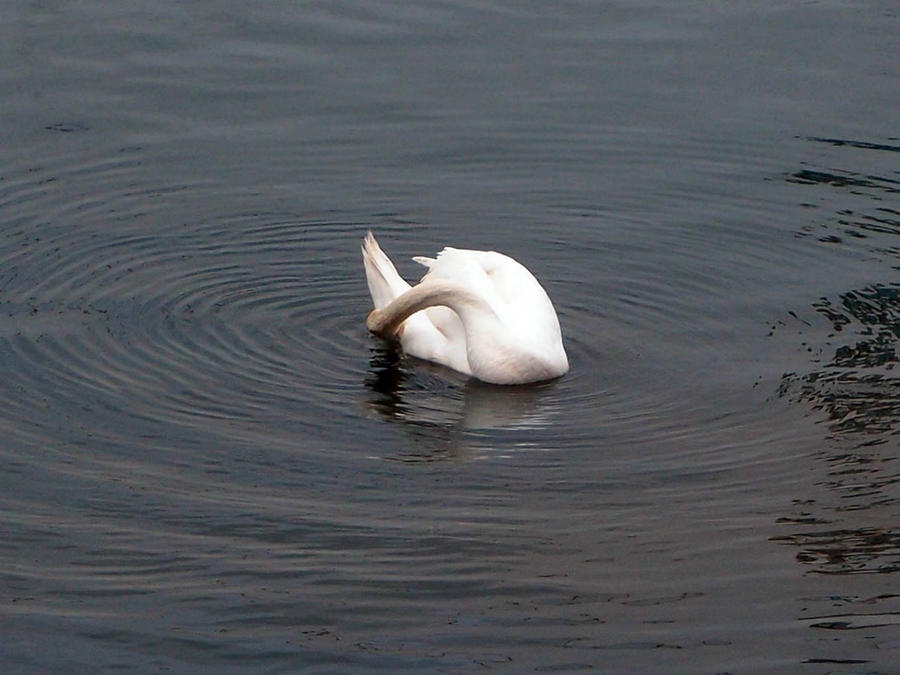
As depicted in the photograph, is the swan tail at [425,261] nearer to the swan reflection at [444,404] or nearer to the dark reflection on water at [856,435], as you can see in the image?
the swan reflection at [444,404]

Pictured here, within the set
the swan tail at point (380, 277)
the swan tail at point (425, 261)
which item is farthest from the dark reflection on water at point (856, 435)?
the swan tail at point (380, 277)

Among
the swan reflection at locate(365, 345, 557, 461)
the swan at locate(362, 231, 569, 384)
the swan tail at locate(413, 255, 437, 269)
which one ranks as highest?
the swan tail at locate(413, 255, 437, 269)

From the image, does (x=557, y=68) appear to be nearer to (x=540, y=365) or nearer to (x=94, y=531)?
(x=540, y=365)

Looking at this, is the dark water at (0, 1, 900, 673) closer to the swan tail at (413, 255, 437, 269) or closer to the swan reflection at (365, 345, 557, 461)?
the swan reflection at (365, 345, 557, 461)

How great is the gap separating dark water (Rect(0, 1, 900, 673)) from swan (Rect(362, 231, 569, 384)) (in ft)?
0.55

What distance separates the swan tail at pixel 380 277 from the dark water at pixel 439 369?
343 millimetres

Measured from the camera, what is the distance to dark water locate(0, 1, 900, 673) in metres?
8.00

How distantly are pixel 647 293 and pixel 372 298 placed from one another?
6.02ft

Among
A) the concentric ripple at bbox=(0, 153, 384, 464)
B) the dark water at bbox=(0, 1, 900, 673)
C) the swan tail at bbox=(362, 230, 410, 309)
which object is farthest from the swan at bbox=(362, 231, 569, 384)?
the concentric ripple at bbox=(0, 153, 384, 464)

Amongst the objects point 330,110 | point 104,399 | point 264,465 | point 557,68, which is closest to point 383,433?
point 264,465

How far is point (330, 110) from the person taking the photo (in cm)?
1527

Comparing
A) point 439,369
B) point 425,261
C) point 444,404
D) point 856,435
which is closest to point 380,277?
point 425,261

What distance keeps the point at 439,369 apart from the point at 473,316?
472 millimetres

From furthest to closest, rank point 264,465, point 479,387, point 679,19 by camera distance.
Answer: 1. point 679,19
2. point 479,387
3. point 264,465
